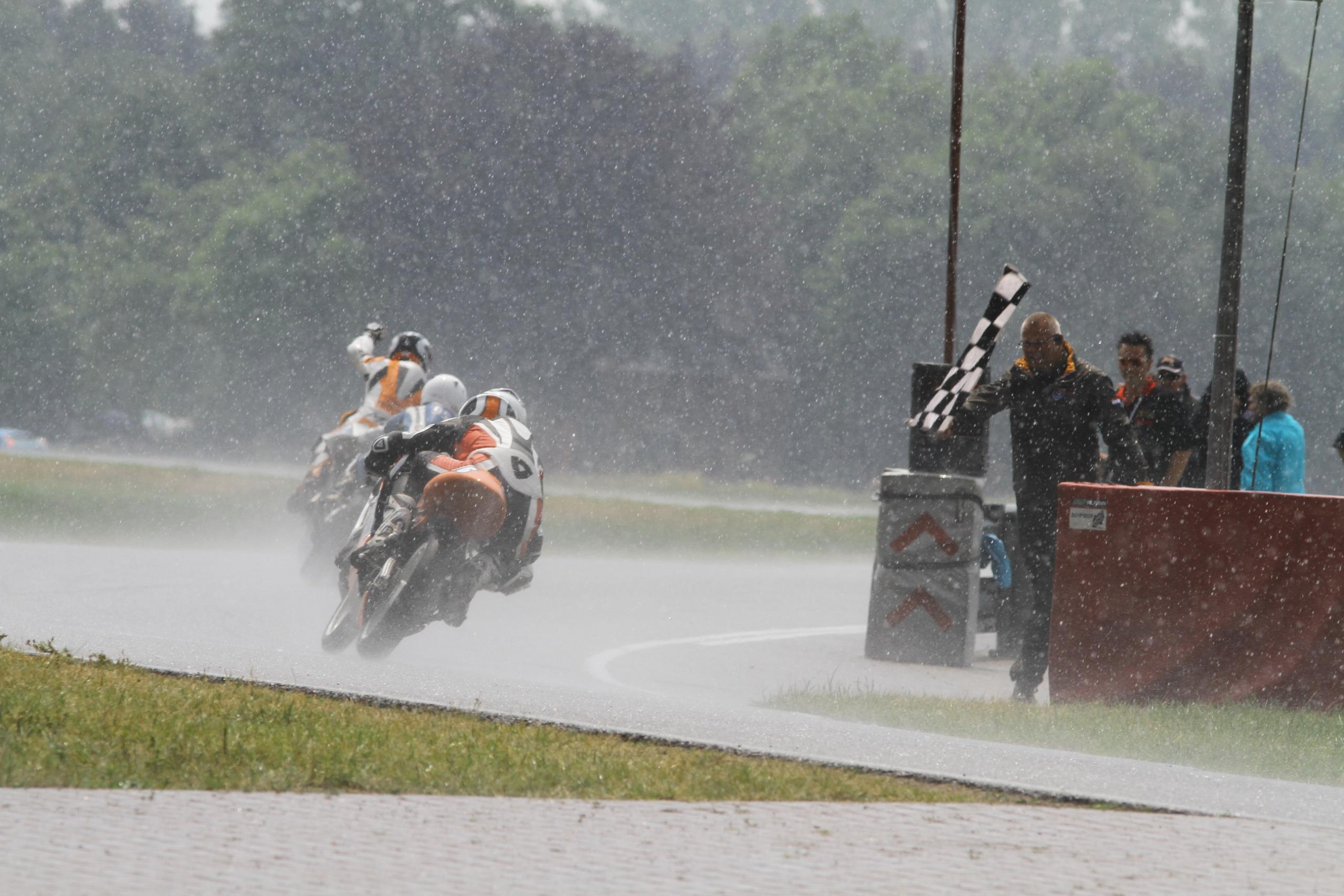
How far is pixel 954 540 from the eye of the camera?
1207 cm

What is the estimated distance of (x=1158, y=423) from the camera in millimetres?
11859

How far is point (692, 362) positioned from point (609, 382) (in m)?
2.90

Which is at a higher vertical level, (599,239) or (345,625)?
(599,239)

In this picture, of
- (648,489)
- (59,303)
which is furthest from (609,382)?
(59,303)

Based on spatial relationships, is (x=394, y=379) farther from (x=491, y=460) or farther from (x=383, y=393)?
(x=491, y=460)

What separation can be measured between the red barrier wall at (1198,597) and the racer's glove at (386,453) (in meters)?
3.48

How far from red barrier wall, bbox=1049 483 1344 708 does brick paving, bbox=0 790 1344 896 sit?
126 inches

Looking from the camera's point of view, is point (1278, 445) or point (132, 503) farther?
point (132, 503)

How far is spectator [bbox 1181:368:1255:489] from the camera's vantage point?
1201cm

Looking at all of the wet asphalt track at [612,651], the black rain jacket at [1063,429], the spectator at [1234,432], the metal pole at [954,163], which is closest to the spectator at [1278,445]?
the spectator at [1234,432]

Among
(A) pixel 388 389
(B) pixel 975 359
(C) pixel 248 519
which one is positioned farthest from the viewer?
(C) pixel 248 519

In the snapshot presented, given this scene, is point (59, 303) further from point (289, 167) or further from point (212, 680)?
point (212, 680)

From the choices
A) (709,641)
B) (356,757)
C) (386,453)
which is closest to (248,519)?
(709,641)

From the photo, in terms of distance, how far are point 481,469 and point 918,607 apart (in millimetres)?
3258
